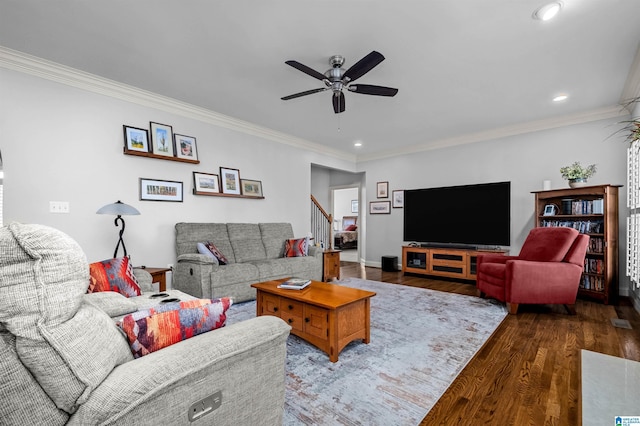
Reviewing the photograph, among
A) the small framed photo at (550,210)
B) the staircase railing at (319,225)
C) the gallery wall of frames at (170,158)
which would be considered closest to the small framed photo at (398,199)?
the staircase railing at (319,225)

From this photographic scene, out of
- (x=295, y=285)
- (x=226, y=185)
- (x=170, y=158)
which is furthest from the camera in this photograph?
(x=226, y=185)

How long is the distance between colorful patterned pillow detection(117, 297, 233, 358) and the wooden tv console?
4669 mm

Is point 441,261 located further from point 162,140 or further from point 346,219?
point 346,219

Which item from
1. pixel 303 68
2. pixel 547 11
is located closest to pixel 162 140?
pixel 303 68

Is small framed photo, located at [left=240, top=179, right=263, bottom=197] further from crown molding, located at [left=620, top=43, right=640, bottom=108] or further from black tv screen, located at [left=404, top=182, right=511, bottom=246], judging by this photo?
crown molding, located at [left=620, top=43, right=640, bottom=108]

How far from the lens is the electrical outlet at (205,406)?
918 millimetres

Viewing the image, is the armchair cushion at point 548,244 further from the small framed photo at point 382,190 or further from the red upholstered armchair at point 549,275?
the small framed photo at point 382,190

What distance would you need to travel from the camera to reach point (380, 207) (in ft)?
21.8

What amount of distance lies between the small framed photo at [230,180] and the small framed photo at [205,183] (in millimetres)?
96

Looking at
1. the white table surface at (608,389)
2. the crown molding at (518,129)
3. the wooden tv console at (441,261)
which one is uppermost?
the crown molding at (518,129)

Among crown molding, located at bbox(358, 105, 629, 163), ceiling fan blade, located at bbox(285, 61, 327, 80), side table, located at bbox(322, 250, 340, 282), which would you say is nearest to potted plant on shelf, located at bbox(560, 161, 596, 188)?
crown molding, located at bbox(358, 105, 629, 163)

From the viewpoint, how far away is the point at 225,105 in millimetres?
4031

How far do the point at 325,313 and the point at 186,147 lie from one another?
3.10 meters

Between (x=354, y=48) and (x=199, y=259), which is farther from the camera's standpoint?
(x=199, y=259)
